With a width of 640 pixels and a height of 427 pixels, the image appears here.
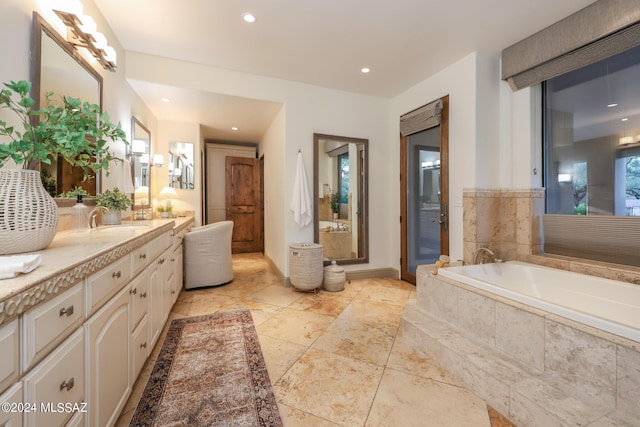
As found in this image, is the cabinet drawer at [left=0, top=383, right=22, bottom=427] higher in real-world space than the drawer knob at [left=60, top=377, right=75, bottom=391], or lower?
higher

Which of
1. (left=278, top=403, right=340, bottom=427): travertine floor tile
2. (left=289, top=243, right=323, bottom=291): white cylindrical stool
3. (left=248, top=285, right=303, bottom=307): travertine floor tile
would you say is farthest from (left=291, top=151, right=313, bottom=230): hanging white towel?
(left=278, top=403, right=340, bottom=427): travertine floor tile

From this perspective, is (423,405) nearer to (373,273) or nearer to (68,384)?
(68,384)

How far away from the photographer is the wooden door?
550cm

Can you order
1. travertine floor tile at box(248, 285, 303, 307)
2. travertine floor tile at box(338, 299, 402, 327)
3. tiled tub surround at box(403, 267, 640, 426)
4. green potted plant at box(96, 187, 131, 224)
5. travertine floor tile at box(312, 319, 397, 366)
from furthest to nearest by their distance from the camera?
travertine floor tile at box(248, 285, 303, 307)
travertine floor tile at box(338, 299, 402, 327)
green potted plant at box(96, 187, 131, 224)
travertine floor tile at box(312, 319, 397, 366)
tiled tub surround at box(403, 267, 640, 426)

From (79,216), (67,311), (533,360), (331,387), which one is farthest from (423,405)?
(79,216)

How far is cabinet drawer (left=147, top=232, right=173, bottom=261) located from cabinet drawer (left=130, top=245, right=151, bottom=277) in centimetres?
7

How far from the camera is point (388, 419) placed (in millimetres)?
1349

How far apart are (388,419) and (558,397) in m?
0.78

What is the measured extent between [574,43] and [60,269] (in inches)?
136

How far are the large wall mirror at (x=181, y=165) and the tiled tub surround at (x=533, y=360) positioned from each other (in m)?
3.84

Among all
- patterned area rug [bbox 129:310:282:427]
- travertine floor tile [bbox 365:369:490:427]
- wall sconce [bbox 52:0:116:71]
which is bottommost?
travertine floor tile [bbox 365:369:490:427]

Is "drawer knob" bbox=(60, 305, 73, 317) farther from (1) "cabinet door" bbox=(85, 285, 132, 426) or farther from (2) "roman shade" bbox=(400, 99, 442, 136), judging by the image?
(2) "roman shade" bbox=(400, 99, 442, 136)

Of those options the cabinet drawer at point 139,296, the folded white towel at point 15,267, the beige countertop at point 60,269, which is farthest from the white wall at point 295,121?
the folded white towel at point 15,267

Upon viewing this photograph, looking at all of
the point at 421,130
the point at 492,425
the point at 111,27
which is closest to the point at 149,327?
the point at 492,425
